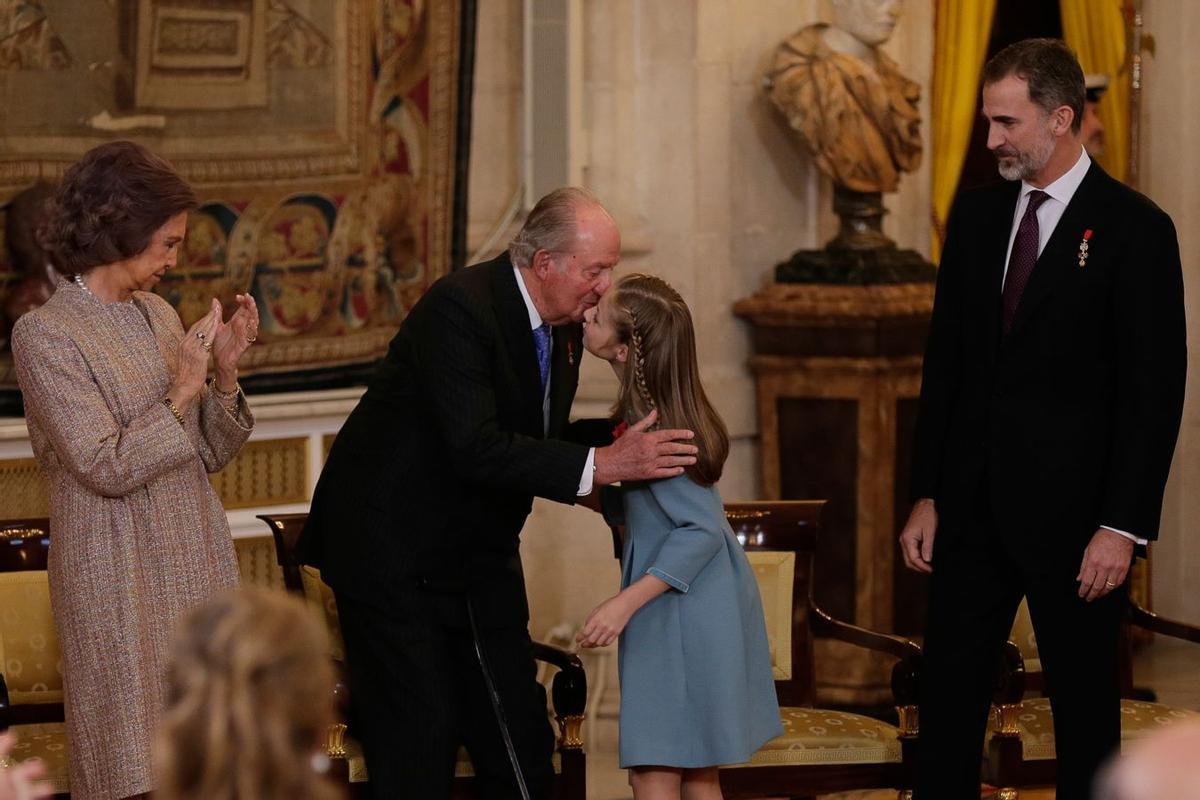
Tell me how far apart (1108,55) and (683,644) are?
15.7 ft

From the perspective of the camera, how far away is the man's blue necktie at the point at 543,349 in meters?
3.70

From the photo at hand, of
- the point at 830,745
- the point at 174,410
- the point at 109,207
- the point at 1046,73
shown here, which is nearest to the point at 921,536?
the point at 830,745

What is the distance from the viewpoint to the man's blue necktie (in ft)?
12.1

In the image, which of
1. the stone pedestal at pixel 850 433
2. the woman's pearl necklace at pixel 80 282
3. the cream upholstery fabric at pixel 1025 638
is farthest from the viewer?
the stone pedestal at pixel 850 433

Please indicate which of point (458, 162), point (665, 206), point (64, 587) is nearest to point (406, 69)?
point (458, 162)

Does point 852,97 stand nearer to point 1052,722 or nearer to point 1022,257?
point 1022,257

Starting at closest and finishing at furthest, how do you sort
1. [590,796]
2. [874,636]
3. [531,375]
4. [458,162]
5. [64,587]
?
1. [64,587]
2. [531,375]
3. [874,636]
4. [590,796]
5. [458,162]

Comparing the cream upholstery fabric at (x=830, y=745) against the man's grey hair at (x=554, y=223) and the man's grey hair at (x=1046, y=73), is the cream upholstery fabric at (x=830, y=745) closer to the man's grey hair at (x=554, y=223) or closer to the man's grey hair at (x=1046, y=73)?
the man's grey hair at (x=554, y=223)

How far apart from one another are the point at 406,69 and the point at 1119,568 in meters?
3.22

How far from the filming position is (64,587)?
11.3ft

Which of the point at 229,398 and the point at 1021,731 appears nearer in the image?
the point at 229,398

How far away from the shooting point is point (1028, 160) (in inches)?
144

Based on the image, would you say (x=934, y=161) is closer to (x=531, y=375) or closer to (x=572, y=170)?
(x=572, y=170)

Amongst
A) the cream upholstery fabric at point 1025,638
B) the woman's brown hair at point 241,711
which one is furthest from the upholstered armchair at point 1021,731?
the woman's brown hair at point 241,711
